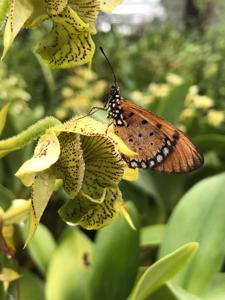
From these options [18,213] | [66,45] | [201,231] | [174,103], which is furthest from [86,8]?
[174,103]

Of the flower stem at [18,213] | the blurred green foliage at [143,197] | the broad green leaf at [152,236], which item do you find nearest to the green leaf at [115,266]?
the blurred green foliage at [143,197]

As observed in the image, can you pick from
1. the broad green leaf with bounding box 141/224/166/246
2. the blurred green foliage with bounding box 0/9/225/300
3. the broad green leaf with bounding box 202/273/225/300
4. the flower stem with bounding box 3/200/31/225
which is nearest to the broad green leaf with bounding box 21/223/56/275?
the blurred green foliage with bounding box 0/9/225/300

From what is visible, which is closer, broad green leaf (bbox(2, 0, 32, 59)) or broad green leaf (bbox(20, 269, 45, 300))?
broad green leaf (bbox(2, 0, 32, 59))

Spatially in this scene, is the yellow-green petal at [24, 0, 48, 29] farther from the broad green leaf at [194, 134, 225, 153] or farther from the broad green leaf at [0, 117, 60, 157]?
the broad green leaf at [194, 134, 225, 153]

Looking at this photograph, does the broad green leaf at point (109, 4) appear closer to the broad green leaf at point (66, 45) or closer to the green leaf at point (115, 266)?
the broad green leaf at point (66, 45)

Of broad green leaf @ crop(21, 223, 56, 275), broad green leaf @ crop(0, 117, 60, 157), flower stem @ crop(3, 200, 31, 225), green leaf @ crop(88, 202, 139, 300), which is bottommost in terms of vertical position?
broad green leaf @ crop(21, 223, 56, 275)

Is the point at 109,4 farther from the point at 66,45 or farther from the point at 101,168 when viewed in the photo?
the point at 101,168
